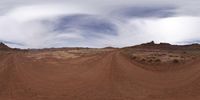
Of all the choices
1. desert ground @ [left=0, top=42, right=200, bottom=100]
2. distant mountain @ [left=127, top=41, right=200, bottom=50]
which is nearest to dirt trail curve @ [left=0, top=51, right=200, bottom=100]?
desert ground @ [left=0, top=42, right=200, bottom=100]

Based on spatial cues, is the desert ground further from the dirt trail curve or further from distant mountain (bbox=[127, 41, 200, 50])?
distant mountain (bbox=[127, 41, 200, 50])

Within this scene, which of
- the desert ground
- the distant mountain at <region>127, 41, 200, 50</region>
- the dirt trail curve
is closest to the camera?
the dirt trail curve

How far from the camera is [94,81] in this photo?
2036cm

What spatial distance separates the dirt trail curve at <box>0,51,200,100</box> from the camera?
19.0m

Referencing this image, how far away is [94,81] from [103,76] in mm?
600

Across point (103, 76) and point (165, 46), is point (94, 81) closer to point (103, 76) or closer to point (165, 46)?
point (103, 76)

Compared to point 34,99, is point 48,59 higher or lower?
higher

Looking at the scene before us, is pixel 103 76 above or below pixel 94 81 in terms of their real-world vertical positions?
A: above

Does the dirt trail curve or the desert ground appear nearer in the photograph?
the dirt trail curve

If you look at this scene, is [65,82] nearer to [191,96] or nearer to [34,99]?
[34,99]

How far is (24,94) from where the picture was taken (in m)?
19.5

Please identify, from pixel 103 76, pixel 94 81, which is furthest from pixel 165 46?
pixel 94 81

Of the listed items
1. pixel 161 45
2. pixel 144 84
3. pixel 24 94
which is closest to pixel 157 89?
pixel 144 84

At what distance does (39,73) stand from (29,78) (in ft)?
3.30
